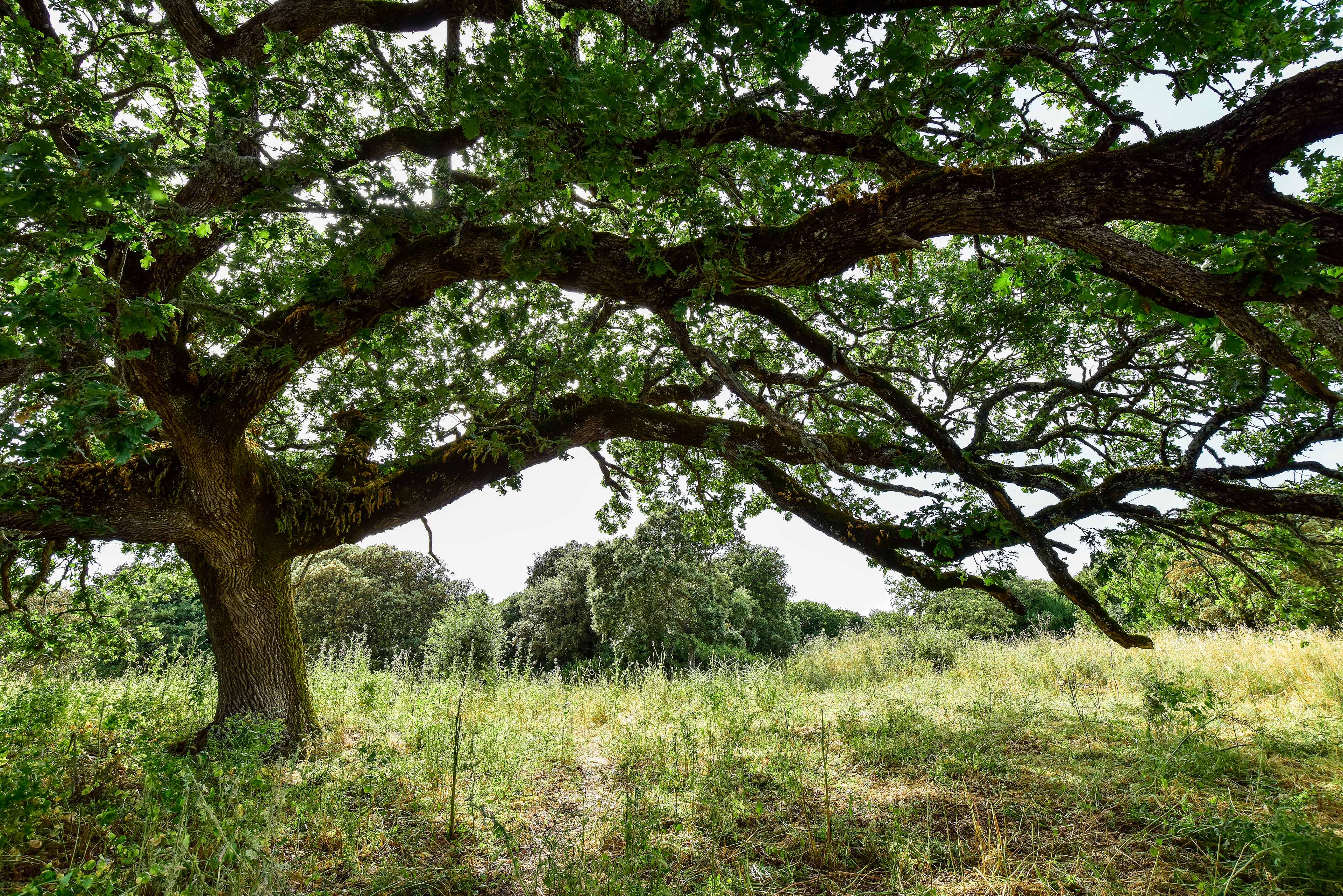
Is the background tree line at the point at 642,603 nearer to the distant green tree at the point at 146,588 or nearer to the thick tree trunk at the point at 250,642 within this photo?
the distant green tree at the point at 146,588

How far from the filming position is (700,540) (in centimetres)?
757

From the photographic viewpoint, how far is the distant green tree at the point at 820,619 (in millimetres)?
26516

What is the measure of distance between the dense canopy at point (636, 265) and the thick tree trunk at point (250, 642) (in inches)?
1.3

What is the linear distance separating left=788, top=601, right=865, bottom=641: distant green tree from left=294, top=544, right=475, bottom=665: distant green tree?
16085 millimetres

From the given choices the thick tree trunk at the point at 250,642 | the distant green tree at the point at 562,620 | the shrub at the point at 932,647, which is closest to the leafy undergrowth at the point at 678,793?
the thick tree trunk at the point at 250,642

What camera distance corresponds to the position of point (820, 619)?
27.4 m

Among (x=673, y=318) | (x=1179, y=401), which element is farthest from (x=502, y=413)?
(x=1179, y=401)

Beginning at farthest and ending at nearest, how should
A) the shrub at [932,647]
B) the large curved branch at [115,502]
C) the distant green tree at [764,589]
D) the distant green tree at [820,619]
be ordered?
the distant green tree at [820,619] < the distant green tree at [764,589] < the shrub at [932,647] < the large curved branch at [115,502]

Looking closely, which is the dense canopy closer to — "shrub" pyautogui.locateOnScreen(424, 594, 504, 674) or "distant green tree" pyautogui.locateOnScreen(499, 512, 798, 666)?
"distant green tree" pyautogui.locateOnScreen(499, 512, 798, 666)

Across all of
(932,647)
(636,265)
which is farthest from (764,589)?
(636,265)

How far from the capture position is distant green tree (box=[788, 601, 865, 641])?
26516 mm

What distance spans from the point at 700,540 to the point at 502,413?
3.70 meters

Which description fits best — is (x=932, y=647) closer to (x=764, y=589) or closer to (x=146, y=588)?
(x=764, y=589)

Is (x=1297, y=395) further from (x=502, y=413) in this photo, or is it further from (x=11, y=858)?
(x=11, y=858)
